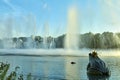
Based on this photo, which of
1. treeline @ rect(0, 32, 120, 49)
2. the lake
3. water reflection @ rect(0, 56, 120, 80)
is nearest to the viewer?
water reflection @ rect(0, 56, 120, 80)

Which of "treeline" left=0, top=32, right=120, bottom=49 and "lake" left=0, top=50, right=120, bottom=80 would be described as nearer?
"lake" left=0, top=50, right=120, bottom=80

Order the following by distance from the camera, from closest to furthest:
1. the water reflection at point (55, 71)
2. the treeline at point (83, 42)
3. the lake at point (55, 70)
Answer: the water reflection at point (55, 71)
the lake at point (55, 70)
the treeline at point (83, 42)

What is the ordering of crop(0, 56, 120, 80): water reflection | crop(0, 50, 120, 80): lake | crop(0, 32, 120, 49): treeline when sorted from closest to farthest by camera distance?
crop(0, 56, 120, 80): water reflection < crop(0, 50, 120, 80): lake < crop(0, 32, 120, 49): treeline

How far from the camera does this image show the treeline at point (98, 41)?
492 ft

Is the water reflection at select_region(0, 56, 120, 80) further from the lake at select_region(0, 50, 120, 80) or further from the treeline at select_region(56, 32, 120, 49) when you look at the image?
the treeline at select_region(56, 32, 120, 49)

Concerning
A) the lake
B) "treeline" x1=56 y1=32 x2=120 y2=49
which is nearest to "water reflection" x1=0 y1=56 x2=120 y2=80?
the lake

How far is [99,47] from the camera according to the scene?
153 m

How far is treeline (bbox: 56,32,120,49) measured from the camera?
150000mm

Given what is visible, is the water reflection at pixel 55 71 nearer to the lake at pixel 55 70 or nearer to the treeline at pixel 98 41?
the lake at pixel 55 70

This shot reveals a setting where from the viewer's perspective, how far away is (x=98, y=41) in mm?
158000

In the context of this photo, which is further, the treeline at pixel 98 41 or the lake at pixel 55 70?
the treeline at pixel 98 41

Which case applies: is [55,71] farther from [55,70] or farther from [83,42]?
[83,42]

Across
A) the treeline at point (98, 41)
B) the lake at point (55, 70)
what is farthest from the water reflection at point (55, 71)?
the treeline at point (98, 41)

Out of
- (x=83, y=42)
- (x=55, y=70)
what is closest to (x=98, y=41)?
(x=83, y=42)
